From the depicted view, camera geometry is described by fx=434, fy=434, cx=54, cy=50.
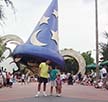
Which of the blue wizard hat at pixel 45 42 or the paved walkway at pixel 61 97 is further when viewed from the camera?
the blue wizard hat at pixel 45 42

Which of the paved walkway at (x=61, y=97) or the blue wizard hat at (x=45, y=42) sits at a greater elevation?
the blue wizard hat at (x=45, y=42)

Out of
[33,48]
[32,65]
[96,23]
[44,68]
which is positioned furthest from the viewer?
[32,65]

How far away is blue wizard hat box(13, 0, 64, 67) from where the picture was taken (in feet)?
172

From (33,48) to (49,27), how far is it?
17.3ft

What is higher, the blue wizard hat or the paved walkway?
the blue wizard hat

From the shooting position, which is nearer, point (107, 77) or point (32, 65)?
point (107, 77)

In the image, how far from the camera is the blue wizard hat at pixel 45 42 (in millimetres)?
52375

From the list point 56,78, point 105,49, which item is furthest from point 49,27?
point 56,78

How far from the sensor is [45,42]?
54281mm

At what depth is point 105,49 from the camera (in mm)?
65812

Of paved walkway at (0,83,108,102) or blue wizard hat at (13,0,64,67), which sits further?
blue wizard hat at (13,0,64,67)

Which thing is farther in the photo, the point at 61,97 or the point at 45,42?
the point at 45,42

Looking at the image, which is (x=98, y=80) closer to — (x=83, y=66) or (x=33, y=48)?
(x=33, y=48)

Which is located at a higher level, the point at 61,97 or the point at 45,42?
the point at 45,42
